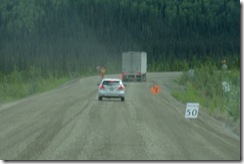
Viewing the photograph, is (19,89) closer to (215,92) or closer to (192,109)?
(215,92)

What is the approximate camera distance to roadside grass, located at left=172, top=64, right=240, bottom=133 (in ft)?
83.9

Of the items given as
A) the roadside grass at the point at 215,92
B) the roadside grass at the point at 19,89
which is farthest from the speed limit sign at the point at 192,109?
the roadside grass at the point at 19,89

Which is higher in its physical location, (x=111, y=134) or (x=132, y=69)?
(x=111, y=134)

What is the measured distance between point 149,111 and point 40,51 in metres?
62.1

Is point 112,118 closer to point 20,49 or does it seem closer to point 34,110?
point 34,110

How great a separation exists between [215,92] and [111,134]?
9331mm

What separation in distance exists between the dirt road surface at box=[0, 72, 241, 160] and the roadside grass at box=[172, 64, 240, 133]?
637mm

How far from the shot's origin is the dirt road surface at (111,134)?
18406mm

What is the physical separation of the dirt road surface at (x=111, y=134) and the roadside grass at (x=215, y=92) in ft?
2.09

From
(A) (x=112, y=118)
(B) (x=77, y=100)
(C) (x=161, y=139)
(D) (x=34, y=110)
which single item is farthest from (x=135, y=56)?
(C) (x=161, y=139)

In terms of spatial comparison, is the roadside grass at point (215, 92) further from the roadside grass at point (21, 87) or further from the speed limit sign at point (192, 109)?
the roadside grass at point (21, 87)

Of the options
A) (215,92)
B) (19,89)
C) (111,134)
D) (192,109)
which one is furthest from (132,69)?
(111,134)

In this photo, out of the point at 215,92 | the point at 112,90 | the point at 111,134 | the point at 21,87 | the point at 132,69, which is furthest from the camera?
the point at 132,69

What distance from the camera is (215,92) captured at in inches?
1240
